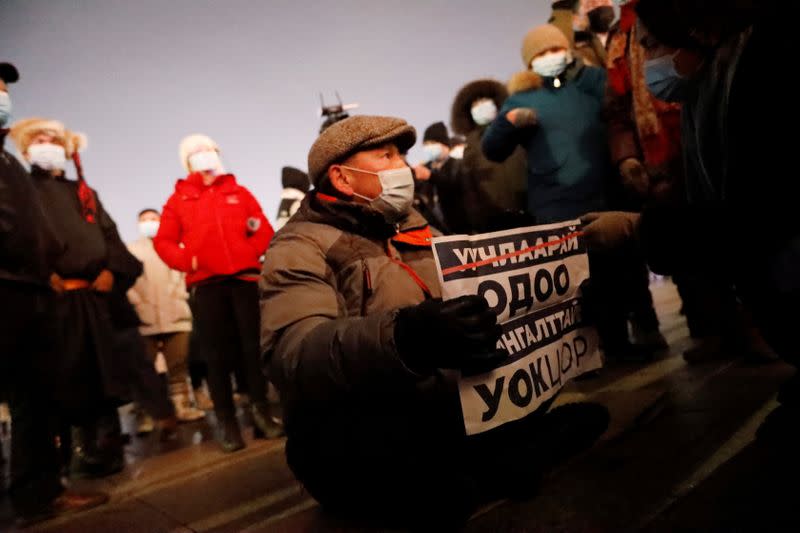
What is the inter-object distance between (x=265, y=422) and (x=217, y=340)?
669mm

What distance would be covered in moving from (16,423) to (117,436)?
45.0 inches

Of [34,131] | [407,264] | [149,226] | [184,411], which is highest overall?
[34,131]

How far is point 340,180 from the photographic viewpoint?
203 centimetres

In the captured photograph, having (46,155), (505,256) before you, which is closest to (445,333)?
(505,256)

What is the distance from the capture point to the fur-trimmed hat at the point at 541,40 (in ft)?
11.1

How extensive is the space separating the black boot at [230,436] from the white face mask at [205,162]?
1.80 meters

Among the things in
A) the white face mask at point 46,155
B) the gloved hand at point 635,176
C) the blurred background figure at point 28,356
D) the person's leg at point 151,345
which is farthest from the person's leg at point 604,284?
the person's leg at point 151,345

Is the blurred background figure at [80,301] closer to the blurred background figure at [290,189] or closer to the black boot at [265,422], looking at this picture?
the black boot at [265,422]

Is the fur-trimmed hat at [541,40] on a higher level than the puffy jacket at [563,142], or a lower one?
higher

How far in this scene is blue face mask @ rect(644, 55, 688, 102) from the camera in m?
1.74

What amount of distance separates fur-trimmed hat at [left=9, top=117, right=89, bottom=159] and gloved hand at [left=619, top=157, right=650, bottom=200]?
12.3 feet

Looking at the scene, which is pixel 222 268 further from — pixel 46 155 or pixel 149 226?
pixel 149 226

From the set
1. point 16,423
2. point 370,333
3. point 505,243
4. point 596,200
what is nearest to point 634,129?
point 596,200

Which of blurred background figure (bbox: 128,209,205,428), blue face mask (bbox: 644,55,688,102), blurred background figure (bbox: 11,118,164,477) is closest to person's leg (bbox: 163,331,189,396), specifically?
blurred background figure (bbox: 128,209,205,428)
